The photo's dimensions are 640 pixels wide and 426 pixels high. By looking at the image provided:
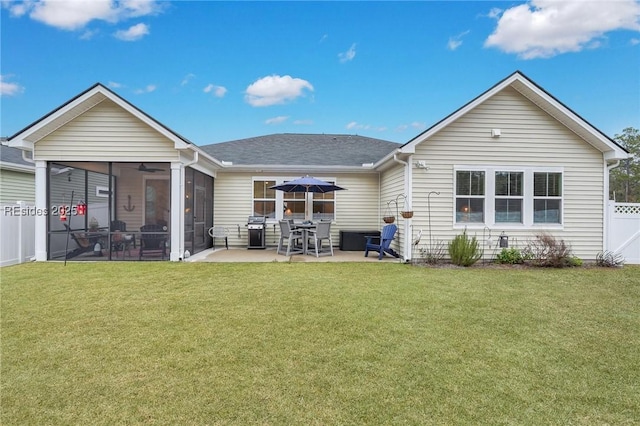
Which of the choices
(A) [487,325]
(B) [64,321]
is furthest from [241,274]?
(A) [487,325]

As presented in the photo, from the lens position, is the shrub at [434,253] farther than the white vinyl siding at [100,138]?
Yes

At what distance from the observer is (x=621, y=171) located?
23266mm

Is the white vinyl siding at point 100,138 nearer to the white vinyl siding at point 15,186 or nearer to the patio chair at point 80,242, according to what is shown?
the patio chair at point 80,242

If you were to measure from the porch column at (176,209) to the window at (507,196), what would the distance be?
6922 mm

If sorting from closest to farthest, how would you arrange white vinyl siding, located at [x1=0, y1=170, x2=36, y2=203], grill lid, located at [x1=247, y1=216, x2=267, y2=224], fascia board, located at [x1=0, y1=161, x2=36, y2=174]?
fascia board, located at [x1=0, y1=161, x2=36, y2=174], white vinyl siding, located at [x1=0, y1=170, x2=36, y2=203], grill lid, located at [x1=247, y1=216, x2=267, y2=224]

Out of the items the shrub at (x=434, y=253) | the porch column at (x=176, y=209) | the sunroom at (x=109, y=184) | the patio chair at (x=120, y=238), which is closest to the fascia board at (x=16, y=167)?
the sunroom at (x=109, y=184)

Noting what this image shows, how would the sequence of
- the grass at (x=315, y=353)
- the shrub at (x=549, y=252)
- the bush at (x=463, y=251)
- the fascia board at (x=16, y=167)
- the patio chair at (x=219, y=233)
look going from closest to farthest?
the grass at (x=315, y=353), the bush at (x=463, y=251), the shrub at (x=549, y=252), the fascia board at (x=16, y=167), the patio chair at (x=219, y=233)

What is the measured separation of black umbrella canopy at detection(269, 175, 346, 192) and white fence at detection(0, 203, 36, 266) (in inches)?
243

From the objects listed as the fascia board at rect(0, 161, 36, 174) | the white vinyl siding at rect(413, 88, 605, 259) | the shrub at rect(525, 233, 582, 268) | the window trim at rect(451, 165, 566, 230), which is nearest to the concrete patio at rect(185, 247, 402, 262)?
the white vinyl siding at rect(413, 88, 605, 259)

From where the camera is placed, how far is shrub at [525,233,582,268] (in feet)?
27.2

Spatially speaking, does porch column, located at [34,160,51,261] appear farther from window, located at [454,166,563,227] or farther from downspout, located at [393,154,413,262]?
window, located at [454,166,563,227]

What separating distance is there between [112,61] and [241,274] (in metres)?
12.8

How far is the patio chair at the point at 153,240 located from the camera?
856cm

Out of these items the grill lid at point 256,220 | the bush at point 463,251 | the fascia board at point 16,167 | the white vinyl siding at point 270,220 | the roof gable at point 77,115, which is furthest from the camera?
the white vinyl siding at point 270,220
